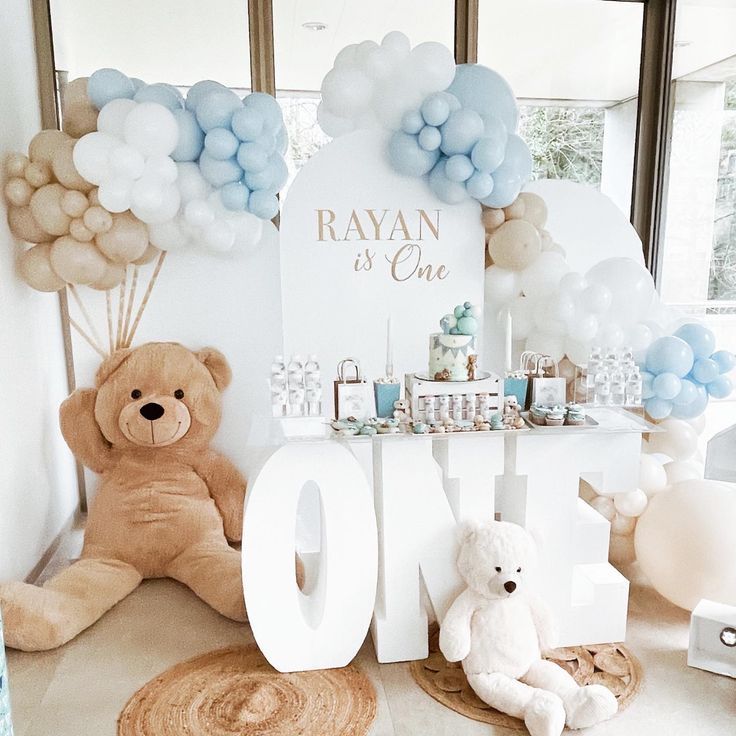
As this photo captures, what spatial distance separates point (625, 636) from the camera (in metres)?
2.26

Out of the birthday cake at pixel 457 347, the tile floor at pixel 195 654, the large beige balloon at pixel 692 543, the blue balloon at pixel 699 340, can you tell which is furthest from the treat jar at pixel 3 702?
the blue balloon at pixel 699 340

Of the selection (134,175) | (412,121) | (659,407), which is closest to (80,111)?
(134,175)

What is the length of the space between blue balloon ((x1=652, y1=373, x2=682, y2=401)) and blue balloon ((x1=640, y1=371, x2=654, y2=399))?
21 mm

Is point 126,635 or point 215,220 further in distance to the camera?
point 215,220

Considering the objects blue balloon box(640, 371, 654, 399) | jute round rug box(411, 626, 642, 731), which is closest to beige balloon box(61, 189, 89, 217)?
jute round rug box(411, 626, 642, 731)

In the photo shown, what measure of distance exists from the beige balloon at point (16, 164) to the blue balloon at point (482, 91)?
4.86 ft

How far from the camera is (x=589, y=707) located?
1.82m

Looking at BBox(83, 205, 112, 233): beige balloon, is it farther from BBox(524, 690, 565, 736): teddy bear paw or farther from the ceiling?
BBox(524, 690, 565, 736): teddy bear paw

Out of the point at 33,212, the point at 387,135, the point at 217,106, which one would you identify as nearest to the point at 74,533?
the point at 33,212

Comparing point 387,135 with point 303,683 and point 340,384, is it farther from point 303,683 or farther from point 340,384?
→ point 303,683

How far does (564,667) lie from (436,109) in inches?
69.9

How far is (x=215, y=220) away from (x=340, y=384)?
0.84 m

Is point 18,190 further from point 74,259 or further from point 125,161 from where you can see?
point 125,161

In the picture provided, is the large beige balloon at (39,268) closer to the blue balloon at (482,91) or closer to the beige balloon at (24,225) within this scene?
the beige balloon at (24,225)
